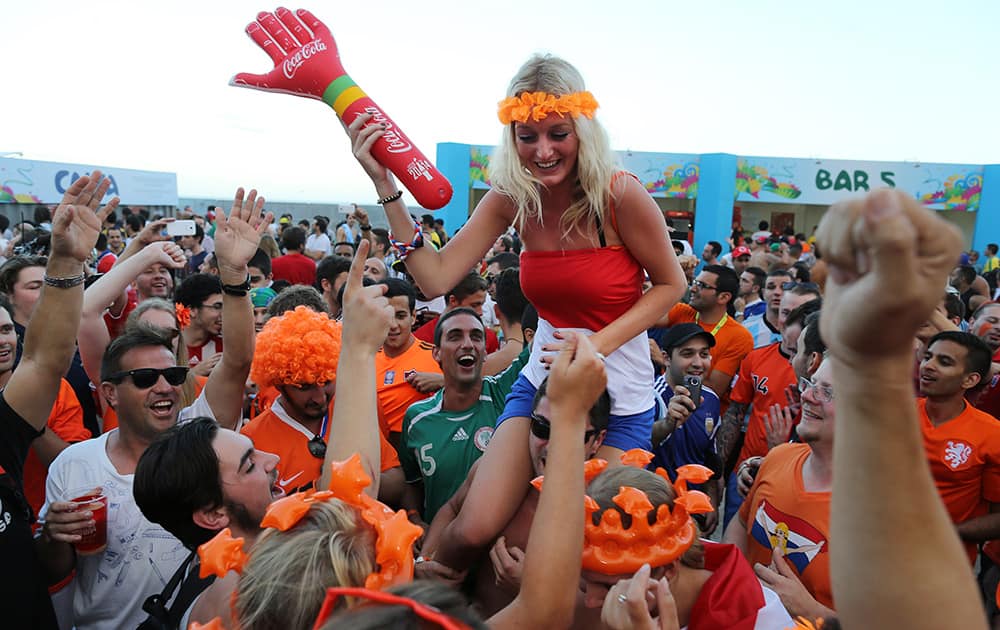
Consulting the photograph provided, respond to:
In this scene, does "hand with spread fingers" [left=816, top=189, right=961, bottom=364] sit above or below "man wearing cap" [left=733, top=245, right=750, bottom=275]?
below

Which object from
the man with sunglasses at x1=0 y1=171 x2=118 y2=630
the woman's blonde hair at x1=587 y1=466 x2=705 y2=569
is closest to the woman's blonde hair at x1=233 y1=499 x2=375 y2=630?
the woman's blonde hair at x1=587 y1=466 x2=705 y2=569

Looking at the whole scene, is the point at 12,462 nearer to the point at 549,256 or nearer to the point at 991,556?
the point at 549,256

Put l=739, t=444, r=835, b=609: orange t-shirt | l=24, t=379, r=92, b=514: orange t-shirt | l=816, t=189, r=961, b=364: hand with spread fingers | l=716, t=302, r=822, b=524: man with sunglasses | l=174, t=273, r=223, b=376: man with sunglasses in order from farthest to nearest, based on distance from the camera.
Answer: l=174, t=273, r=223, b=376: man with sunglasses → l=716, t=302, r=822, b=524: man with sunglasses → l=24, t=379, r=92, b=514: orange t-shirt → l=739, t=444, r=835, b=609: orange t-shirt → l=816, t=189, r=961, b=364: hand with spread fingers

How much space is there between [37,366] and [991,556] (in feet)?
14.7

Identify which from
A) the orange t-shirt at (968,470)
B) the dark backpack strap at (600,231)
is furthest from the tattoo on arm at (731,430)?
the dark backpack strap at (600,231)

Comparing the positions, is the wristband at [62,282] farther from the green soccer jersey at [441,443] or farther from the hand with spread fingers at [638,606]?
the hand with spread fingers at [638,606]

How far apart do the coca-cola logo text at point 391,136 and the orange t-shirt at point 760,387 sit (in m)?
3.02

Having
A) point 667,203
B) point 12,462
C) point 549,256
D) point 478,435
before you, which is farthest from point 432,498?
point 667,203

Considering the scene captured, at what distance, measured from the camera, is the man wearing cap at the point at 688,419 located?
3.68 meters

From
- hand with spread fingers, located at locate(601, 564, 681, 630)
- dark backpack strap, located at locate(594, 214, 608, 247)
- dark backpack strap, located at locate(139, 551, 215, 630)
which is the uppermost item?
dark backpack strap, located at locate(594, 214, 608, 247)

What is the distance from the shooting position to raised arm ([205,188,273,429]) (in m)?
2.99

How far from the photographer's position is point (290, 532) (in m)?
1.58

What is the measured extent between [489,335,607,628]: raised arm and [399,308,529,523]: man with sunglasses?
1765 mm

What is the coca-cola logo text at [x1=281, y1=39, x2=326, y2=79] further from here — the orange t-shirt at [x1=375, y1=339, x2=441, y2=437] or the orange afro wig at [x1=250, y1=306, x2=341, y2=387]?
the orange t-shirt at [x1=375, y1=339, x2=441, y2=437]
